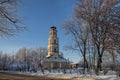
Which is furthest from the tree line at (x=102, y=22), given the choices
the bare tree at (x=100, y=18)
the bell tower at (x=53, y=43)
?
the bell tower at (x=53, y=43)

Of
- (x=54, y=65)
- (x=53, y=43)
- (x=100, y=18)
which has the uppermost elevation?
(x=53, y=43)

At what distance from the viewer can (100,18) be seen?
32.7 metres

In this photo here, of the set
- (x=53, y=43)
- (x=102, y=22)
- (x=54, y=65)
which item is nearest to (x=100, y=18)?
(x=102, y=22)

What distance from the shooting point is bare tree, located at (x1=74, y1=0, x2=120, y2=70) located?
30.8m

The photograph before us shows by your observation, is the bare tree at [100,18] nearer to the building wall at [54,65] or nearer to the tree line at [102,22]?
the tree line at [102,22]

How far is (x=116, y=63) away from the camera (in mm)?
42344

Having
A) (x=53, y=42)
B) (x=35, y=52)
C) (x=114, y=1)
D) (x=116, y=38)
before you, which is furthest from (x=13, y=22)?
(x=35, y=52)

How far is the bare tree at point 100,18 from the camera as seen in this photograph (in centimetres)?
3075

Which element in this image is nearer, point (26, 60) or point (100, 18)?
point (100, 18)

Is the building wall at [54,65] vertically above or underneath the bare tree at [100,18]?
underneath

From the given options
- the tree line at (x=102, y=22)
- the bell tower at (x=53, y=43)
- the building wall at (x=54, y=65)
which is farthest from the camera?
the bell tower at (x=53, y=43)

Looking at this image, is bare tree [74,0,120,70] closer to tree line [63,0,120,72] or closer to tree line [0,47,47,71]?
tree line [63,0,120,72]

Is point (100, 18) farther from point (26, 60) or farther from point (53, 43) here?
point (26, 60)

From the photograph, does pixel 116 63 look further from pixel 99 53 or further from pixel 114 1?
pixel 114 1
